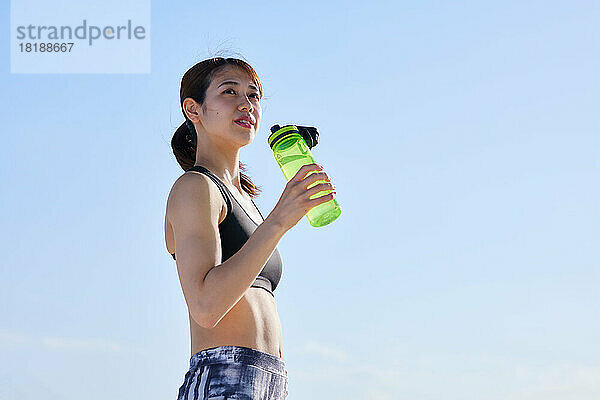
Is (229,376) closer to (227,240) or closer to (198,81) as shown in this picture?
(227,240)

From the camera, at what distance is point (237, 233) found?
10.7 ft

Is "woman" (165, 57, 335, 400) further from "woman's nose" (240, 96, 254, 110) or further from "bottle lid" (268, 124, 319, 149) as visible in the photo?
"bottle lid" (268, 124, 319, 149)

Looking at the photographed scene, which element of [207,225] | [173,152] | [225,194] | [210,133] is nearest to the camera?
[207,225]

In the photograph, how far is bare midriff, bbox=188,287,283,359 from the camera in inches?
124

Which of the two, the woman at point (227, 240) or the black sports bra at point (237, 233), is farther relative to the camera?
the black sports bra at point (237, 233)

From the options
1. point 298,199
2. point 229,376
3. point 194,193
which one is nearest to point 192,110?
point 194,193

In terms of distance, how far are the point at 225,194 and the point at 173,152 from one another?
72 cm

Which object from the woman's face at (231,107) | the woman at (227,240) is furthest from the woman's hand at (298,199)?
the woman's face at (231,107)

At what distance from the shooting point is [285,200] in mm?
2945


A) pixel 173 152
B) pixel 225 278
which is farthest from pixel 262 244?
pixel 173 152

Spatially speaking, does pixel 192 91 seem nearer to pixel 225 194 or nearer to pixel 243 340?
pixel 225 194

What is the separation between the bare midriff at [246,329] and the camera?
3.15m

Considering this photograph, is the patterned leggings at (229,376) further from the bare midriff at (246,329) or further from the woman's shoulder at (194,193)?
the woman's shoulder at (194,193)

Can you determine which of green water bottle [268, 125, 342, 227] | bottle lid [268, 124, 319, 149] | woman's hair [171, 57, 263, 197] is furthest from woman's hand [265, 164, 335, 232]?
woman's hair [171, 57, 263, 197]
